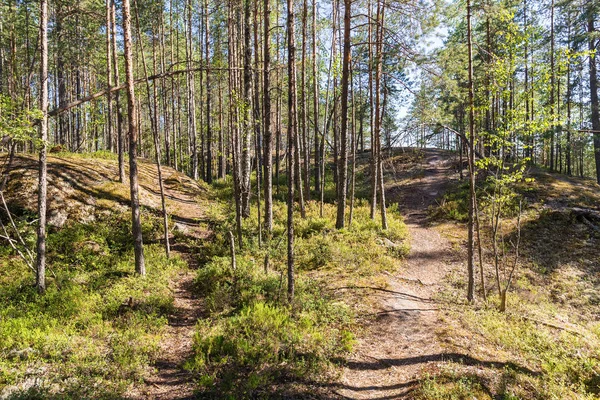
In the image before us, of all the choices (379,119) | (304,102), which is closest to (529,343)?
(379,119)

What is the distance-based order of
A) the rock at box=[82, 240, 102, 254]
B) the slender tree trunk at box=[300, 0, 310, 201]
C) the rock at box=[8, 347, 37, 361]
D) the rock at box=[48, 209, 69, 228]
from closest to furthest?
the rock at box=[8, 347, 37, 361] → the rock at box=[82, 240, 102, 254] → the rock at box=[48, 209, 69, 228] → the slender tree trunk at box=[300, 0, 310, 201]

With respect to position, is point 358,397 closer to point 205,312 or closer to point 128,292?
point 205,312

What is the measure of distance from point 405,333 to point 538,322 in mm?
4587

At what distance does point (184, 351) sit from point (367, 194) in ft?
64.6

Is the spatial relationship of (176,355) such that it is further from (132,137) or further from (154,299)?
(132,137)

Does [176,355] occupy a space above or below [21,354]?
below

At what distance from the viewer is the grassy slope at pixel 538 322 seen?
6.48m

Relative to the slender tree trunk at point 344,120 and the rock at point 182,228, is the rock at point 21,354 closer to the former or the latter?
→ the rock at point 182,228

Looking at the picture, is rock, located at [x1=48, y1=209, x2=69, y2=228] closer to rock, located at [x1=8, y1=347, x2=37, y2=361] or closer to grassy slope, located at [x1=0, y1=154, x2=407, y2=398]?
grassy slope, located at [x1=0, y1=154, x2=407, y2=398]

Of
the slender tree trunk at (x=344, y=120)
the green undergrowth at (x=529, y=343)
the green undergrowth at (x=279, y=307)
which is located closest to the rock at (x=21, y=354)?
the green undergrowth at (x=279, y=307)

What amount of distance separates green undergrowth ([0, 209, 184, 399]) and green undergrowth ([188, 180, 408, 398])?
1313mm

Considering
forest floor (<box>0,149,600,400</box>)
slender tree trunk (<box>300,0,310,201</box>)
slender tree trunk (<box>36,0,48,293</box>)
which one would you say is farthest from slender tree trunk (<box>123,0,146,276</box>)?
slender tree trunk (<box>300,0,310,201</box>)

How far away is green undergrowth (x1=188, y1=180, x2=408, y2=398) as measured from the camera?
6395mm

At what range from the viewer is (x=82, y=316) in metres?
7.79
